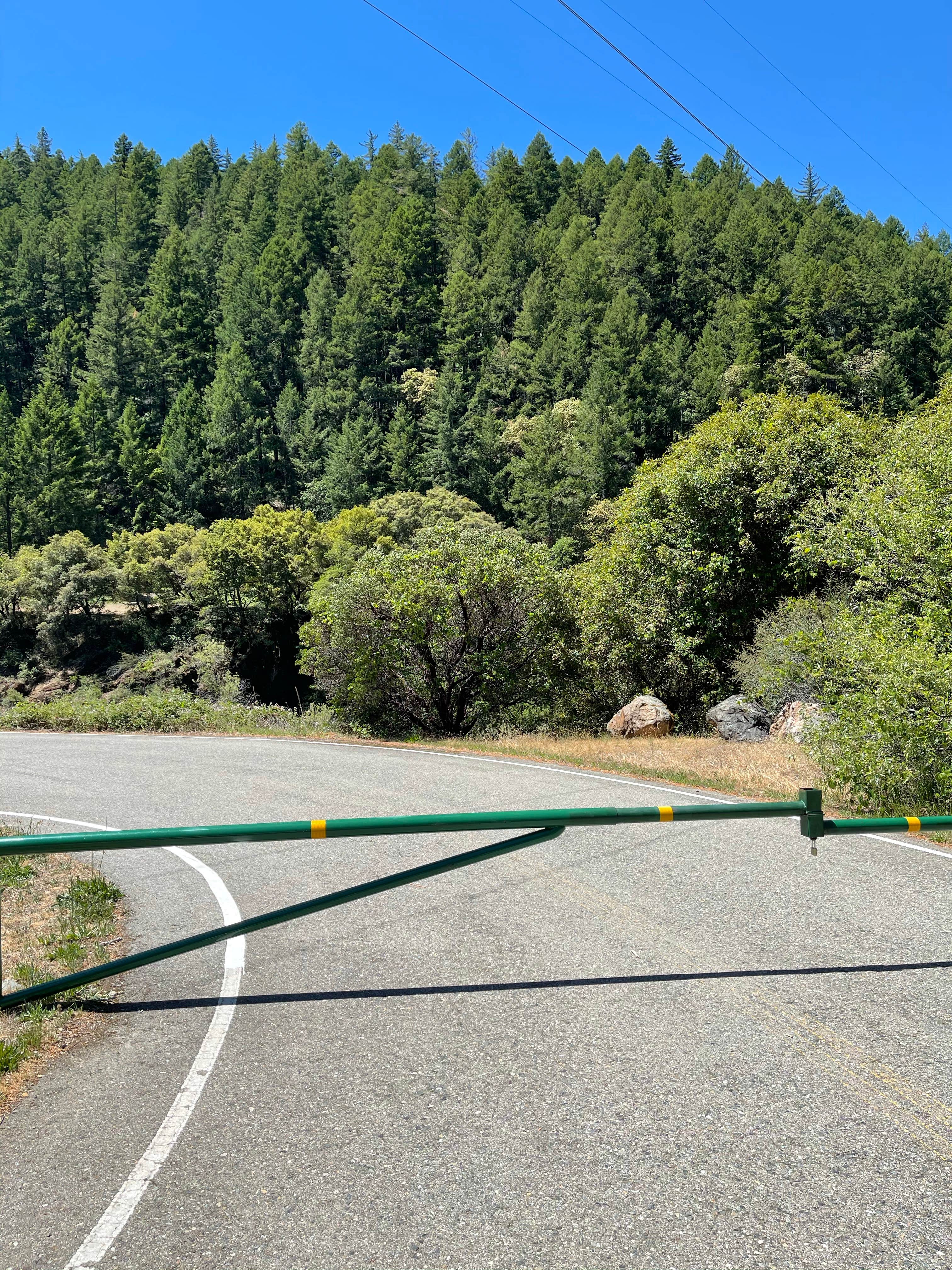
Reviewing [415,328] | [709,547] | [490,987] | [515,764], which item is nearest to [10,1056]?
[490,987]

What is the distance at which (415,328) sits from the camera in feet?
356

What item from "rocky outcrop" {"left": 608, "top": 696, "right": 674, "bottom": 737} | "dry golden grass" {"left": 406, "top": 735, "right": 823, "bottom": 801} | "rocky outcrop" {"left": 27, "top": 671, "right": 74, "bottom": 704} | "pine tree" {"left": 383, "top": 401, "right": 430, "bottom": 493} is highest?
"pine tree" {"left": 383, "top": 401, "right": 430, "bottom": 493}

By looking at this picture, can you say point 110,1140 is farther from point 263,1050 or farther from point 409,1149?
point 409,1149

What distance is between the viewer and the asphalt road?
2926mm

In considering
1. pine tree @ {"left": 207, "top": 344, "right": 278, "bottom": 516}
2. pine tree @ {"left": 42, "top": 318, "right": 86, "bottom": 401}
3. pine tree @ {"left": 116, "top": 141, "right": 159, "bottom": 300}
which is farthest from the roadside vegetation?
pine tree @ {"left": 116, "top": 141, "right": 159, "bottom": 300}

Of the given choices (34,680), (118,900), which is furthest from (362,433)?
(118,900)

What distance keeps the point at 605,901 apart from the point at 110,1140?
12.8 feet

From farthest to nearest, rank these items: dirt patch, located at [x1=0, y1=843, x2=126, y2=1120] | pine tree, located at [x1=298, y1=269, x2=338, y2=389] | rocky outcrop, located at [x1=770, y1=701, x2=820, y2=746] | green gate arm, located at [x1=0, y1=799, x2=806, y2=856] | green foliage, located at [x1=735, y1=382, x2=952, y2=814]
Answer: pine tree, located at [x1=298, y1=269, x2=338, y2=389] < rocky outcrop, located at [x1=770, y1=701, x2=820, y2=746] < green foliage, located at [x1=735, y1=382, x2=952, y2=814] < green gate arm, located at [x1=0, y1=799, x2=806, y2=856] < dirt patch, located at [x1=0, y1=843, x2=126, y2=1120]

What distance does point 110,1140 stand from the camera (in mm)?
3541

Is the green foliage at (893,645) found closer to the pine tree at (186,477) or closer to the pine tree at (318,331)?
the pine tree at (186,477)

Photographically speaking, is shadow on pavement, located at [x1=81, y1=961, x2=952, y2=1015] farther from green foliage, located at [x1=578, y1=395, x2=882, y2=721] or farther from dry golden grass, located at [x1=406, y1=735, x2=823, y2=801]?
green foliage, located at [x1=578, y1=395, x2=882, y2=721]

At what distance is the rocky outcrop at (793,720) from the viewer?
1730 centimetres

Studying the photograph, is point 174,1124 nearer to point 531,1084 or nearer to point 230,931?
point 230,931

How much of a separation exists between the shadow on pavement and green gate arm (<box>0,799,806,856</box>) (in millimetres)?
909
